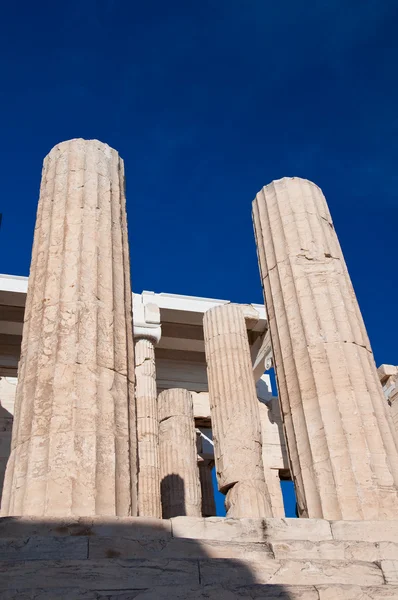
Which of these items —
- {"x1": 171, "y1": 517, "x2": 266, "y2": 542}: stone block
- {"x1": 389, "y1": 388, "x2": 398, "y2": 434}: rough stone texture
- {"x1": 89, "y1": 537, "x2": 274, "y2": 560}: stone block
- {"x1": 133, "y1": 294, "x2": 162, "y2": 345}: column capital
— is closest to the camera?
{"x1": 89, "y1": 537, "x2": 274, "y2": 560}: stone block

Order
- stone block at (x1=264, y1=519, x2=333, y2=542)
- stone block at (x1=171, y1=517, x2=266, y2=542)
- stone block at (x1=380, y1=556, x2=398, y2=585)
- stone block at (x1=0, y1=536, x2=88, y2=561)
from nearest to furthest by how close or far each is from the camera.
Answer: stone block at (x1=0, y1=536, x2=88, y2=561), stone block at (x1=380, y1=556, x2=398, y2=585), stone block at (x1=171, y1=517, x2=266, y2=542), stone block at (x1=264, y1=519, x2=333, y2=542)

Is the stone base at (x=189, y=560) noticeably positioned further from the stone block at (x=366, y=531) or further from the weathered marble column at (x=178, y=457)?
the weathered marble column at (x=178, y=457)

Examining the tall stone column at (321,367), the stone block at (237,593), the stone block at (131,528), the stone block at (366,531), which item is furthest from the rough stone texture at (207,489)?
the stone block at (237,593)

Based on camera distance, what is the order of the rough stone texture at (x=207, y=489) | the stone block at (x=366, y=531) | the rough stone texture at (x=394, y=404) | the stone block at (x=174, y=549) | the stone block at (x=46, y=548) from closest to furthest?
the stone block at (x=46, y=548), the stone block at (x=174, y=549), the stone block at (x=366, y=531), the rough stone texture at (x=394, y=404), the rough stone texture at (x=207, y=489)

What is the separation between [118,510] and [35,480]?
3.45 ft

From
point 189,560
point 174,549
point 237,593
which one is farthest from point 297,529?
point 237,593

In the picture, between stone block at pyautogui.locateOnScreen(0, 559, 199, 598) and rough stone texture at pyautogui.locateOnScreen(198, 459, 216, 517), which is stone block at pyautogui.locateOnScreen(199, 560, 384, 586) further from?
rough stone texture at pyautogui.locateOnScreen(198, 459, 216, 517)

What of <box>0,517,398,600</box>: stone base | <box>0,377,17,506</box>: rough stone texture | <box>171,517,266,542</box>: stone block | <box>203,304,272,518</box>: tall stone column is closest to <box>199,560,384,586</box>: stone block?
<box>0,517,398,600</box>: stone base

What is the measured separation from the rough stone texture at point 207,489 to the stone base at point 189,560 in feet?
72.2

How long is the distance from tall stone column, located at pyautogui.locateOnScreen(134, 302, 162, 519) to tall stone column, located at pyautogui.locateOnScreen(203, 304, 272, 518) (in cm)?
231

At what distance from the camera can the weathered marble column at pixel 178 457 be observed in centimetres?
2172

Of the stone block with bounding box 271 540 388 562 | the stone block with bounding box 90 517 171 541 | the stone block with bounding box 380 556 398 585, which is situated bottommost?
the stone block with bounding box 380 556 398 585

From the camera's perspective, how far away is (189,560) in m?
6.59

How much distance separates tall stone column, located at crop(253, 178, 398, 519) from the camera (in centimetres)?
963
